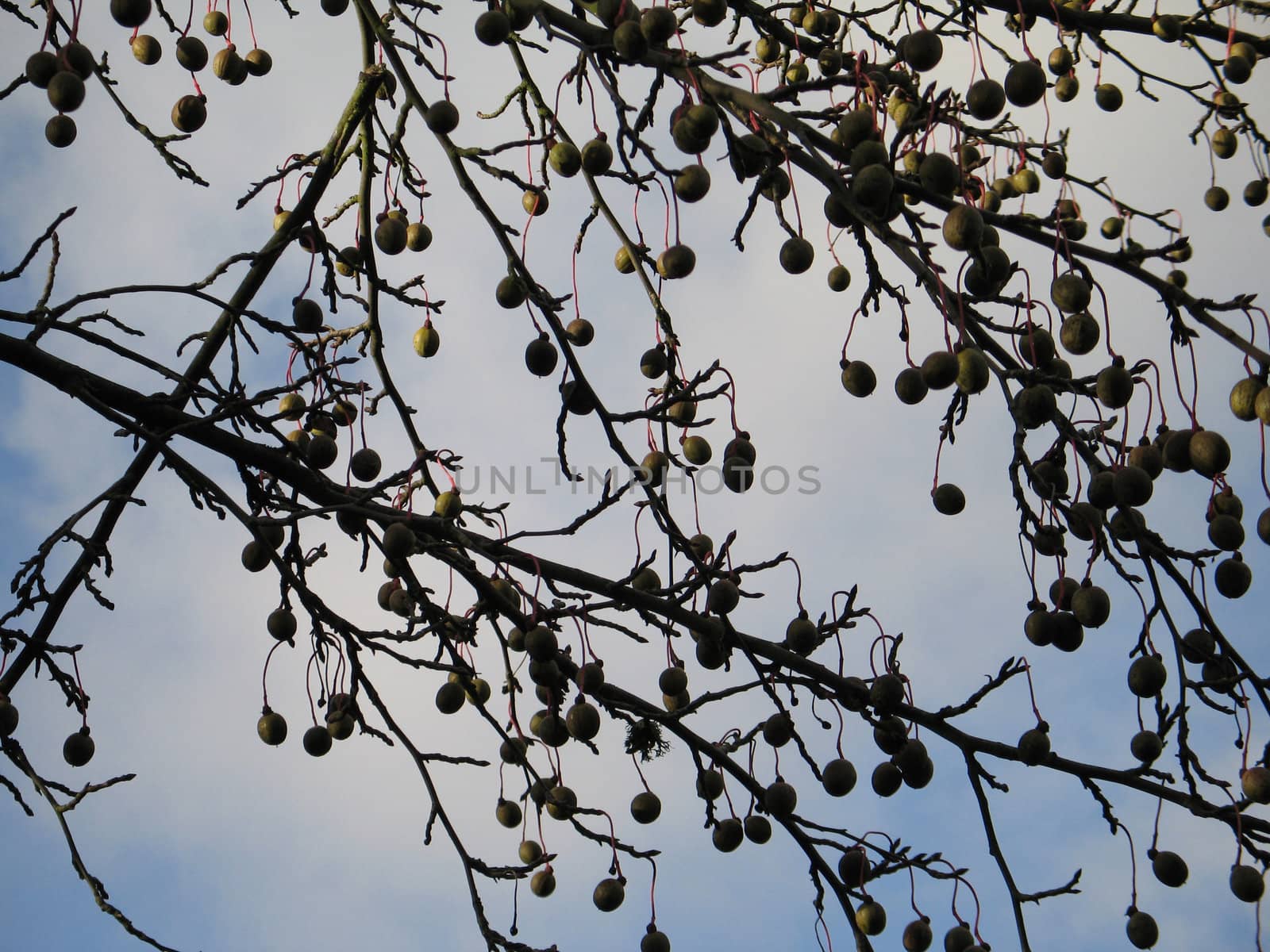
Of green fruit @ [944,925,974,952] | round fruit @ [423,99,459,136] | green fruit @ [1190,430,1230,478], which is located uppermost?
round fruit @ [423,99,459,136]

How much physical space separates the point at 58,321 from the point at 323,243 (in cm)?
82

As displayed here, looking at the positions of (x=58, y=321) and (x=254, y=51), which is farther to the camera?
(x=254, y=51)

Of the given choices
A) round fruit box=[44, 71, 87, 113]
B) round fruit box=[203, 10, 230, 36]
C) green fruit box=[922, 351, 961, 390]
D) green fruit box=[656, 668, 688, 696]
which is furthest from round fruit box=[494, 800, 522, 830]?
round fruit box=[203, 10, 230, 36]

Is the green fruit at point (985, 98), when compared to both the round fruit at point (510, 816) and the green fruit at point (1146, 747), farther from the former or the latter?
the round fruit at point (510, 816)

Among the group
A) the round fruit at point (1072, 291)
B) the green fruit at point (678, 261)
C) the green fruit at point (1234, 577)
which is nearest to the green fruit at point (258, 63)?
the green fruit at point (678, 261)

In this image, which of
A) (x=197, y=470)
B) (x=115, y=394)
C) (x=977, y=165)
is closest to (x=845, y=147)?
(x=977, y=165)

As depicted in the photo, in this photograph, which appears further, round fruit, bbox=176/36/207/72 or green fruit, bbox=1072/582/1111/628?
round fruit, bbox=176/36/207/72

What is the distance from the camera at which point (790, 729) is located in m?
2.96

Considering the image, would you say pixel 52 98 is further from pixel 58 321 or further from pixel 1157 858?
pixel 1157 858

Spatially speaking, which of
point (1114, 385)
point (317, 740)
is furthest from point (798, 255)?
point (317, 740)

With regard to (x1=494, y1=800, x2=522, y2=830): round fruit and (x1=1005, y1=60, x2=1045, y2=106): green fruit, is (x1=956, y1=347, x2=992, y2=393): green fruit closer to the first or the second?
(x1=1005, y1=60, x2=1045, y2=106): green fruit

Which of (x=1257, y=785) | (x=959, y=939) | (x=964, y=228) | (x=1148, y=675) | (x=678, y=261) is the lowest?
(x=959, y=939)

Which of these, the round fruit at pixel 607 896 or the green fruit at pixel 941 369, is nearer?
the green fruit at pixel 941 369

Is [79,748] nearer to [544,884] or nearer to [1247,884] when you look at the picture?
[544,884]
